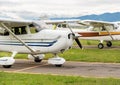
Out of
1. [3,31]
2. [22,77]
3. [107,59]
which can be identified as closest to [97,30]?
[107,59]

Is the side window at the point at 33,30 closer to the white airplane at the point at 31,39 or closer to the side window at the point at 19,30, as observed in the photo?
the white airplane at the point at 31,39

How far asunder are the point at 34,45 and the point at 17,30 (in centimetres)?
121

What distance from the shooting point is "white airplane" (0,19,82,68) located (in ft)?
50.8

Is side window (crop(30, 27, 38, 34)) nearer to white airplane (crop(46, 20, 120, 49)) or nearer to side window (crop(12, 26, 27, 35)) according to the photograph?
side window (crop(12, 26, 27, 35))

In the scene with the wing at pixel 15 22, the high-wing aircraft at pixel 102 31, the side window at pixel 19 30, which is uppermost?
the wing at pixel 15 22

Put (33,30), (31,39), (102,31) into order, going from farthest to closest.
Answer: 1. (102,31)
2. (33,30)
3. (31,39)

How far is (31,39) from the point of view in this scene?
53.1 ft

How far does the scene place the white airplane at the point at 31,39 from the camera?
15.5 metres

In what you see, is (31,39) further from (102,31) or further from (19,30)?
Result: (102,31)

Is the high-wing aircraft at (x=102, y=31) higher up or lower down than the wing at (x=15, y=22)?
lower down

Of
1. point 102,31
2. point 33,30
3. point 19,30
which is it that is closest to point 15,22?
point 19,30

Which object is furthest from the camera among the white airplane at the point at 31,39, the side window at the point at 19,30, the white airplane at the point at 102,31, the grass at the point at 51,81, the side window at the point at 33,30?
the white airplane at the point at 102,31

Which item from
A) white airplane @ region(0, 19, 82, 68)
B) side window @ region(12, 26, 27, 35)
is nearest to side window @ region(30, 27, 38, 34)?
white airplane @ region(0, 19, 82, 68)

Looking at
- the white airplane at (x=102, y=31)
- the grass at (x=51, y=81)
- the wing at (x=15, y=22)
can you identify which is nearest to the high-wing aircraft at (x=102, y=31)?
the white airplane at (x=102, y=31)
